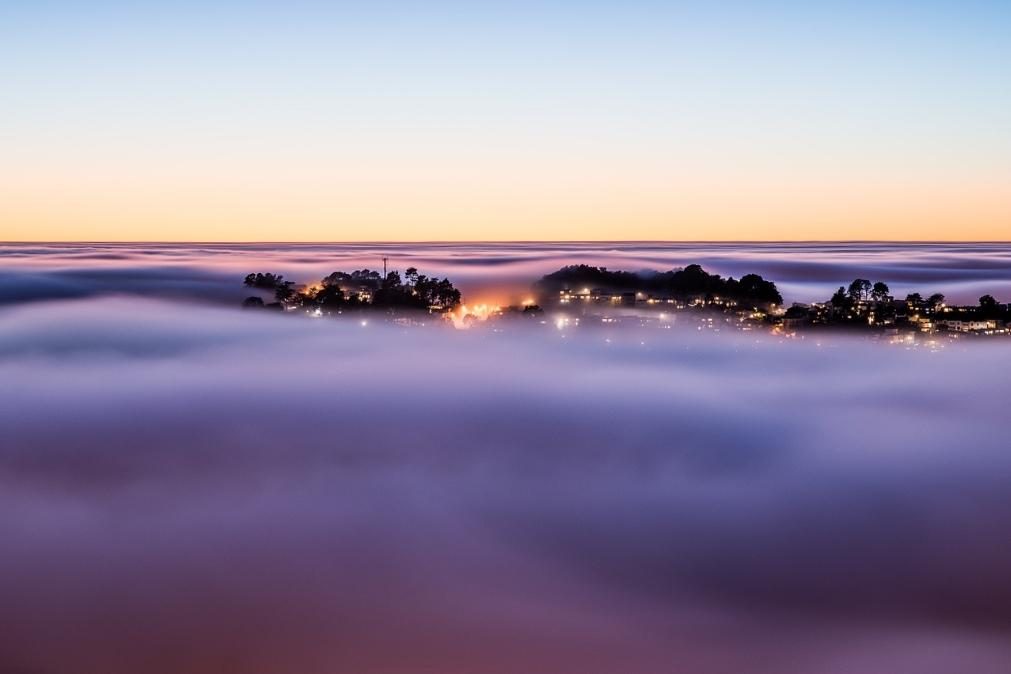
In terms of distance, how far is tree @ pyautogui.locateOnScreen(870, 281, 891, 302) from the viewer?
107681mm

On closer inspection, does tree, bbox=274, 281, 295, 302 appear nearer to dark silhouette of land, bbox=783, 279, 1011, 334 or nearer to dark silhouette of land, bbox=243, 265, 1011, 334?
dark silhouette of land, bbox=243, 265, 1011, 334

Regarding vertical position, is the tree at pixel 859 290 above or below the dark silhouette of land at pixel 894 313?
above

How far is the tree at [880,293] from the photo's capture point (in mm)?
107681

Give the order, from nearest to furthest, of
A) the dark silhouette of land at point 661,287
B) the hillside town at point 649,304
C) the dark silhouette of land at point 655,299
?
the hillside town at point 649,304
the dark silhouette of land at point 655,299
the dark silhouette of land at point 661,287

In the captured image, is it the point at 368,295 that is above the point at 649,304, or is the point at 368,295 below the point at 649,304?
above

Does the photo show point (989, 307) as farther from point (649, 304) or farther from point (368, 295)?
point (368, 295)

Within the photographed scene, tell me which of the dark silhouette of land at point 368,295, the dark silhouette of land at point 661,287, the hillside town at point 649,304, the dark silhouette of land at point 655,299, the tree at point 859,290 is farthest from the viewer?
the dark silhouette of land at point 368,295

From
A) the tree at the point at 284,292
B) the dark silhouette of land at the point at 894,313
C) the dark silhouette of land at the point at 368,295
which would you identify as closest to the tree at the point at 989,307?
the dark silhouette of land at the point at 894,313

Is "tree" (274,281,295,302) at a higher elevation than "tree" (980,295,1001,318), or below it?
higher

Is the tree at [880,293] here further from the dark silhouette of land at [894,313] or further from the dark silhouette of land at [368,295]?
the dark silhouette of land at [368,295]

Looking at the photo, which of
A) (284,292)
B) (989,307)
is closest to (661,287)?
(989,307)

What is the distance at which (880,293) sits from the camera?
355 ft

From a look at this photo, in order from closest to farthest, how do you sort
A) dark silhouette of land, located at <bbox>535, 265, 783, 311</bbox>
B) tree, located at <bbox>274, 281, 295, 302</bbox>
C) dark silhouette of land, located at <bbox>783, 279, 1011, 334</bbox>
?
dark silhouette of land, located at <bbox>783, 279, 1011, 334</bbox> < dark silhouette of land, located at <bbox>535, 265, 783, 311</bbox> < tree, located at <bbox>274, 281, 295, 302</bbox>

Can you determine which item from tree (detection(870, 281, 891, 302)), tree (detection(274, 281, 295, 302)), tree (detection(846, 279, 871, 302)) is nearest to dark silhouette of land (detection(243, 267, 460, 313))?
tree (detection(274, 281, 295, 302))
